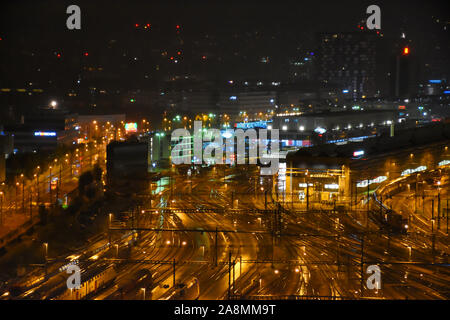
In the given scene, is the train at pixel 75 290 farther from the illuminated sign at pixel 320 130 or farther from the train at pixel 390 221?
the illuminated sign at pixel 320 130

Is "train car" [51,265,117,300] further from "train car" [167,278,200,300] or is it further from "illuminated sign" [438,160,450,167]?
"illuminated sign" [438,160,450,167]

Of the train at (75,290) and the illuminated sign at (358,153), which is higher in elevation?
the illuminated sign at (358,153)

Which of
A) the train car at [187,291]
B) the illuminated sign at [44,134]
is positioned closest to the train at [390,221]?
the train car at [187,291]

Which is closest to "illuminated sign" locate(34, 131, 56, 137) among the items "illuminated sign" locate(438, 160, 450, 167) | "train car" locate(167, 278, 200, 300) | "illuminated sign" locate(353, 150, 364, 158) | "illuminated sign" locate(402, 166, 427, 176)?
"illuminated sign" locate(353, 150, 364, 158)

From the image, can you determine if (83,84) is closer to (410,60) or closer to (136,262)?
(410,60)

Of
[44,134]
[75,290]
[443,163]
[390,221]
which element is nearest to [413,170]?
[443,163]

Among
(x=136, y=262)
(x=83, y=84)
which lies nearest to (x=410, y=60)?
(x=83, y=84)

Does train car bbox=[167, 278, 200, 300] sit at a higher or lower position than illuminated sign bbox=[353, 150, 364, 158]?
lower

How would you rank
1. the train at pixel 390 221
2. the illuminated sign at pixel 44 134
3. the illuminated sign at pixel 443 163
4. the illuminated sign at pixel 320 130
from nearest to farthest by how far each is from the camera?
the train at pixel 390 221 → the illuminated sign at pixel 443 163 → the illuminated sign at pixel 44 134 → the illuminated sign at pixel 320 130
